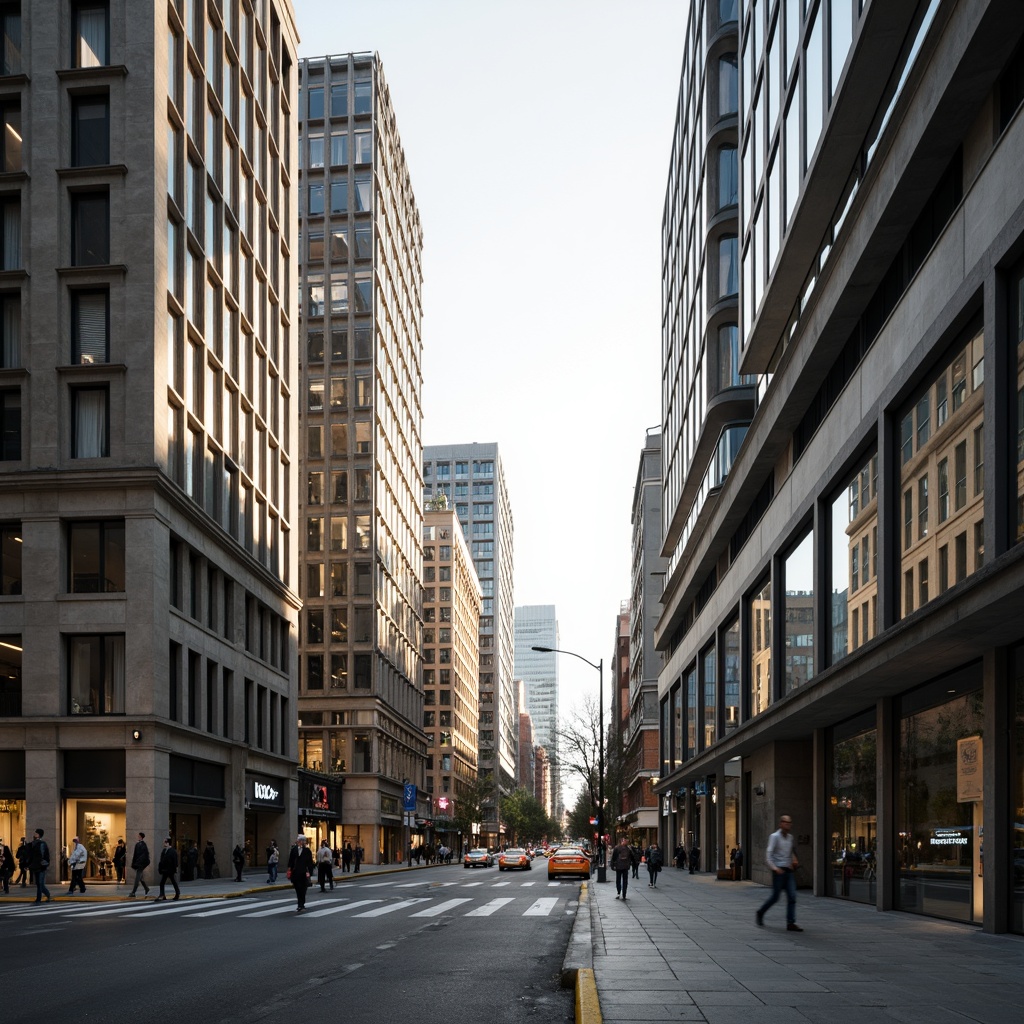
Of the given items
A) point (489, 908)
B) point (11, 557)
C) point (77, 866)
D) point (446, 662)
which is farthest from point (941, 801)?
point (446, 662)

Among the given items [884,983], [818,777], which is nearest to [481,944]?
[884,983]

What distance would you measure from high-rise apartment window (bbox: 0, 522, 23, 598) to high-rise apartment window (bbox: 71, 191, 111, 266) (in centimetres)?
879

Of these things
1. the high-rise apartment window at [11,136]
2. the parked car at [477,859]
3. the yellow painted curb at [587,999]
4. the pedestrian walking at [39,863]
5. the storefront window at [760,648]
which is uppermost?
the high-rise apartment window at [11,136]

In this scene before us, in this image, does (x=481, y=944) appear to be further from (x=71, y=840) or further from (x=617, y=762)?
(x=617, y=762)

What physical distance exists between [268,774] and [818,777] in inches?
1097

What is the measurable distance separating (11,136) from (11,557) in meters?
13.7

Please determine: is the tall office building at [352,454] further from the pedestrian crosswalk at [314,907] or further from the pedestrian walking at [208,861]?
the pedestrian crosswalk at [314,907]

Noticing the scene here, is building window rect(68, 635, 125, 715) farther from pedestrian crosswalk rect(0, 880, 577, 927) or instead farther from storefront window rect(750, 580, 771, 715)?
storefront window rect(750, 580, 771, 715)

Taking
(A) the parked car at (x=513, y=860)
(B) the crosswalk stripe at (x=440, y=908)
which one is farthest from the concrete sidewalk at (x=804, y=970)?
(A) the parked car at (x=513, y=860)

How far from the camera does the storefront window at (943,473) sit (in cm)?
1738

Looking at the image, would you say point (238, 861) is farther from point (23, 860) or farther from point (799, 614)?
point (799, 614)

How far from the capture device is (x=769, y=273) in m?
32.2

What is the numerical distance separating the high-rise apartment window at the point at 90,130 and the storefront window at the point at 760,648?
25484mm

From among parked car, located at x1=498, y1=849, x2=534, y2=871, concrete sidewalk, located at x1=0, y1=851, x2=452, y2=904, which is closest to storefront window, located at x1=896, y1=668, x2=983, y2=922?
concrete sidewalk, located at x1=0, y1=851, x2=452, y2=904
